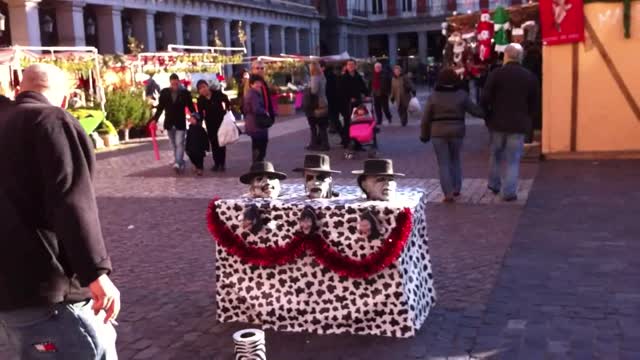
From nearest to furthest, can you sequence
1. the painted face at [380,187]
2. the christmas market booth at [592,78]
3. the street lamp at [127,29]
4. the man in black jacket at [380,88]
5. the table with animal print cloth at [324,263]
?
the table with animal print cloth at [324,263] < the painted face at [380,187] < the christmas market booth at [592,78] < the man in black jacket at [380,88] < the street lamp at [127,29]

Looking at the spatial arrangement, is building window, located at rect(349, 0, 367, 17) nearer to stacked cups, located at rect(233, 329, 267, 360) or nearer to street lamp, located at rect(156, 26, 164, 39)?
street lamp, located at rect(156, 26, 164, 39)

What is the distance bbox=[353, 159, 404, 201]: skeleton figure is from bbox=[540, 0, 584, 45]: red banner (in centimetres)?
850

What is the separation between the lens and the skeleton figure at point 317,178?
507 cm

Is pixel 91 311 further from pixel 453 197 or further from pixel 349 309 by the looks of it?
pixel 453 197

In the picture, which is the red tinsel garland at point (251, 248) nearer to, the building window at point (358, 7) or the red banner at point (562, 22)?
the red banner at point (562, 22)

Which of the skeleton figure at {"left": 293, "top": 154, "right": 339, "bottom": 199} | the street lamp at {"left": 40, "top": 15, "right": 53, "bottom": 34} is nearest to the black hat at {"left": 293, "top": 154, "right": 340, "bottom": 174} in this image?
the skeleton figure at {"left": 293, "top": 154, "right": 339, "bottom": 199}

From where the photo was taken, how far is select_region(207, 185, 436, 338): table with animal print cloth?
185 inches

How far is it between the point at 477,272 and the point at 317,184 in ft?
6.42

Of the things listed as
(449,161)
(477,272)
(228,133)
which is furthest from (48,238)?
(228,133)

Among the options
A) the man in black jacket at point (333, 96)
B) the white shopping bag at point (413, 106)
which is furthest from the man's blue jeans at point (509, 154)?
the white shopping bag at point (413, 106)

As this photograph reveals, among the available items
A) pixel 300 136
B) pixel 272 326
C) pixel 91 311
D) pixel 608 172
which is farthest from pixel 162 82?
pixel 91 311

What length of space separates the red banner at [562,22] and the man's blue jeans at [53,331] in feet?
36.1

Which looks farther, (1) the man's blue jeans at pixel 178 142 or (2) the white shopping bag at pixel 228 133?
(1) the man's blue jeans at pixel 178 142

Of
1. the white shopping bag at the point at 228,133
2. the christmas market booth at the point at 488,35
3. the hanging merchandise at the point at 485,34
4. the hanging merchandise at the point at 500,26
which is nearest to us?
the white shopping bag at the point at 228,133
